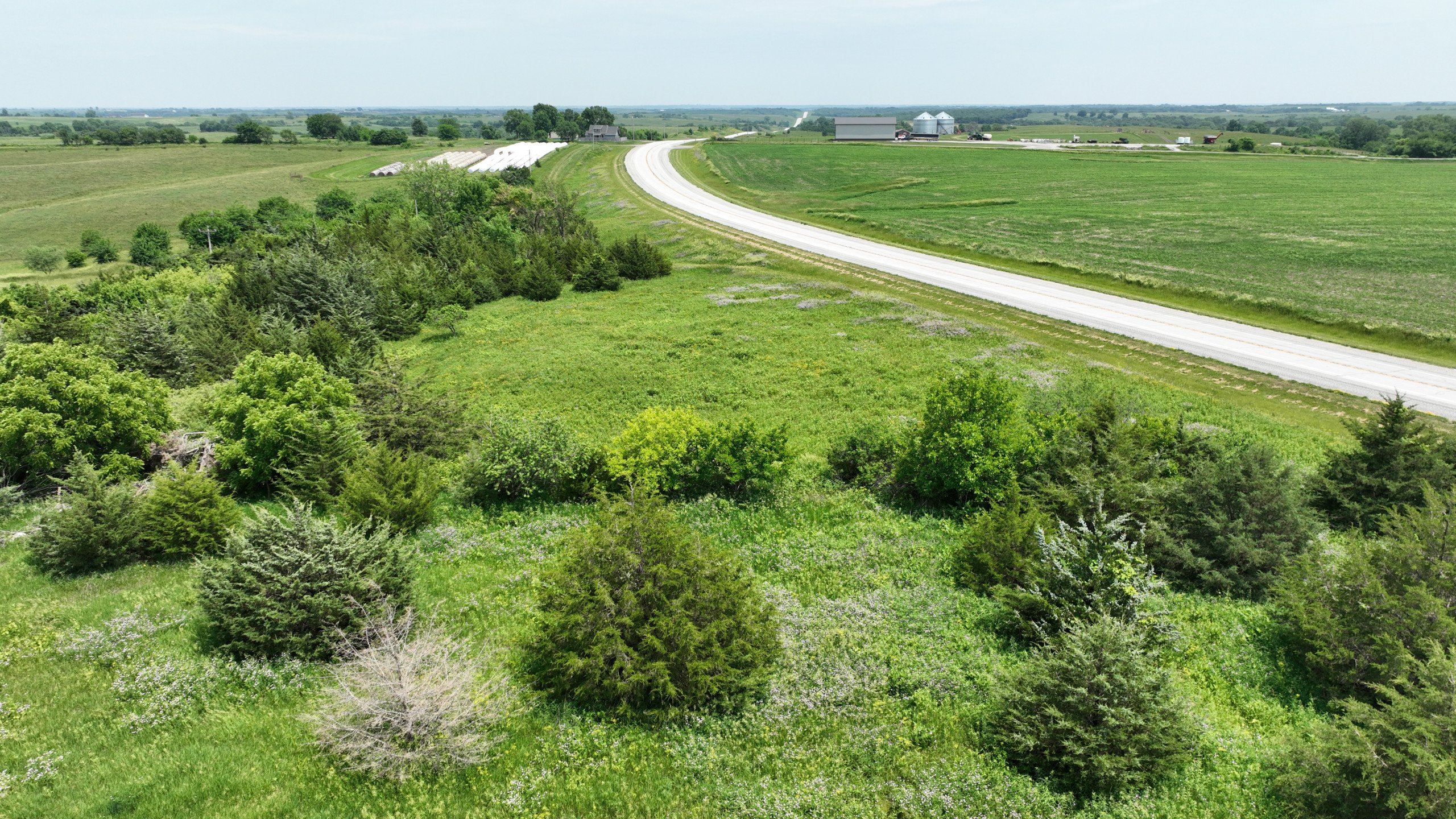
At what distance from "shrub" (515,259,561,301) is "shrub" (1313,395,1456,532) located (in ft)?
154

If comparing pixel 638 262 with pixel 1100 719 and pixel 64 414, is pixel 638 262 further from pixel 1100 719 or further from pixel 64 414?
pixel 1100 719

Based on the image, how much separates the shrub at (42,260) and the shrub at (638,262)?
6768 cm

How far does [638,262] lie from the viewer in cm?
5597

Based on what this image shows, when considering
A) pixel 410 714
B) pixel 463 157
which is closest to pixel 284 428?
pixel 410 714

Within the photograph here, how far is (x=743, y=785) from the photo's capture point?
36.9ft

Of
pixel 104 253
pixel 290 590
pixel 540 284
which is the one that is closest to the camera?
pixel 290 590

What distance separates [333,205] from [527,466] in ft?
310

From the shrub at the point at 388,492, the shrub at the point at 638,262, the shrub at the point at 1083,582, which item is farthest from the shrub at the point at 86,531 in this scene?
the shrub at the point at 638,262

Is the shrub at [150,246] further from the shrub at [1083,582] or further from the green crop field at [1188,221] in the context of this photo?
the shrub at [1083,582]

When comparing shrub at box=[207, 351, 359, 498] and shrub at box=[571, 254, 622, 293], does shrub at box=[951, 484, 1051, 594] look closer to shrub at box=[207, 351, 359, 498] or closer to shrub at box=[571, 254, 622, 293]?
shrub at box=[207, 351, 359, 498]

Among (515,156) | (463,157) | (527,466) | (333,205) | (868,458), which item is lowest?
(868,458)

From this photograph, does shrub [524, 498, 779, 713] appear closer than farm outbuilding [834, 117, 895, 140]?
Yes

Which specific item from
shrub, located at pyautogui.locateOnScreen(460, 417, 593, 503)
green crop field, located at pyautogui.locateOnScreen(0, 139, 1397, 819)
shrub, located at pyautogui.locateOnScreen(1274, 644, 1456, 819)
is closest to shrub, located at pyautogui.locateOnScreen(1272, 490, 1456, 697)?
green crop field, located at pyautogui.locateOnScreen(0, 139, 1397, 819)

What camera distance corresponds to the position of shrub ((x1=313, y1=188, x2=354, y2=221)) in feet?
316
